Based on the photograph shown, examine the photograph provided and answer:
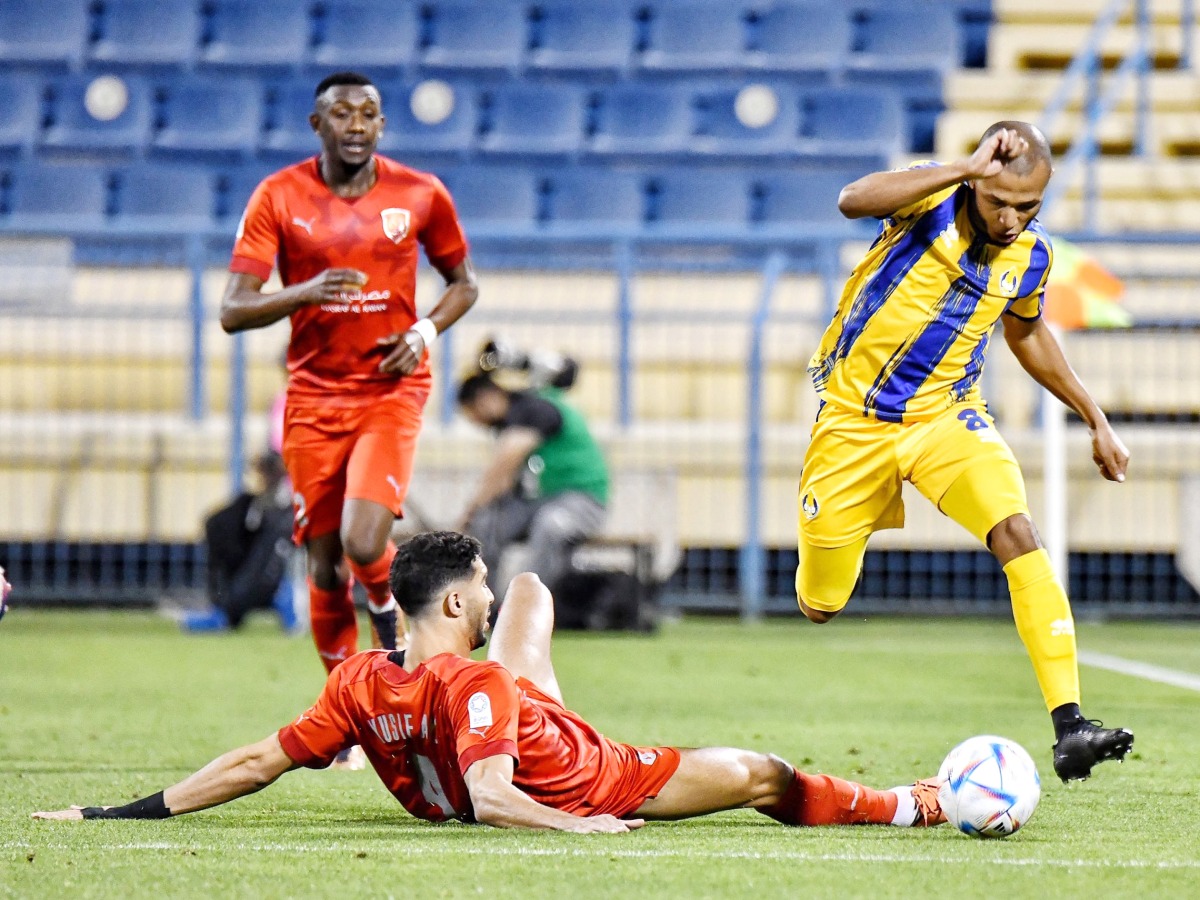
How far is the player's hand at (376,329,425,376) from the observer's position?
6.22 m

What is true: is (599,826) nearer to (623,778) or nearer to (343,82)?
(623,778)

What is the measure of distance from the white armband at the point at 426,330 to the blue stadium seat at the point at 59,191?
9.50 m

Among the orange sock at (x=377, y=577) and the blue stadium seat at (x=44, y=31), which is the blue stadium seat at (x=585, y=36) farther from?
the orange sock at (x=377, y=577)

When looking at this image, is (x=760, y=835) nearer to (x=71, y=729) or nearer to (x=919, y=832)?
(x=919, y=832)

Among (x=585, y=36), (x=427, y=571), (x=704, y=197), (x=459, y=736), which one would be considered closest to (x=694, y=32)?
(x=585, y=36)

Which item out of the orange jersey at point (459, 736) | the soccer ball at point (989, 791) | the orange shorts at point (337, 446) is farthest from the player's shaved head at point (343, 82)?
the soccer ball at point (989, 791)

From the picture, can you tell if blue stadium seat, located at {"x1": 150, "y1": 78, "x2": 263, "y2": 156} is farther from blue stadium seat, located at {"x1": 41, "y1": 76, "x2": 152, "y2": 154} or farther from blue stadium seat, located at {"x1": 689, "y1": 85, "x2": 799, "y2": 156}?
blue stadium seat, located at {"x1": 689, "y1": 85, "x2": 799, "y2": 156}

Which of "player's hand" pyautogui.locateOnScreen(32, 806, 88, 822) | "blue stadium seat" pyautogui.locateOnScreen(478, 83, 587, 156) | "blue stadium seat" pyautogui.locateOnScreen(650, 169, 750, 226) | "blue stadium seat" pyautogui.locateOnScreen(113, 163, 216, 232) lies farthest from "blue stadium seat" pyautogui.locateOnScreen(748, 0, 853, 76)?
"player's hand" pyautogui.locateOnScreen(32, 806, 88, 822)

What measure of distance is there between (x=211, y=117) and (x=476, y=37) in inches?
91.4

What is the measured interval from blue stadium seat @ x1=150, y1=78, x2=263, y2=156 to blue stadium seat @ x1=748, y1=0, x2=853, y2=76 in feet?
13.7

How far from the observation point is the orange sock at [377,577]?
6191 mm

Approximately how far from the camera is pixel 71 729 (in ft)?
22.9

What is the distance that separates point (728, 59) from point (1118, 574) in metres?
5.58

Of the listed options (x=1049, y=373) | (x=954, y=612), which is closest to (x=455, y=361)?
(x=954, y=612)
